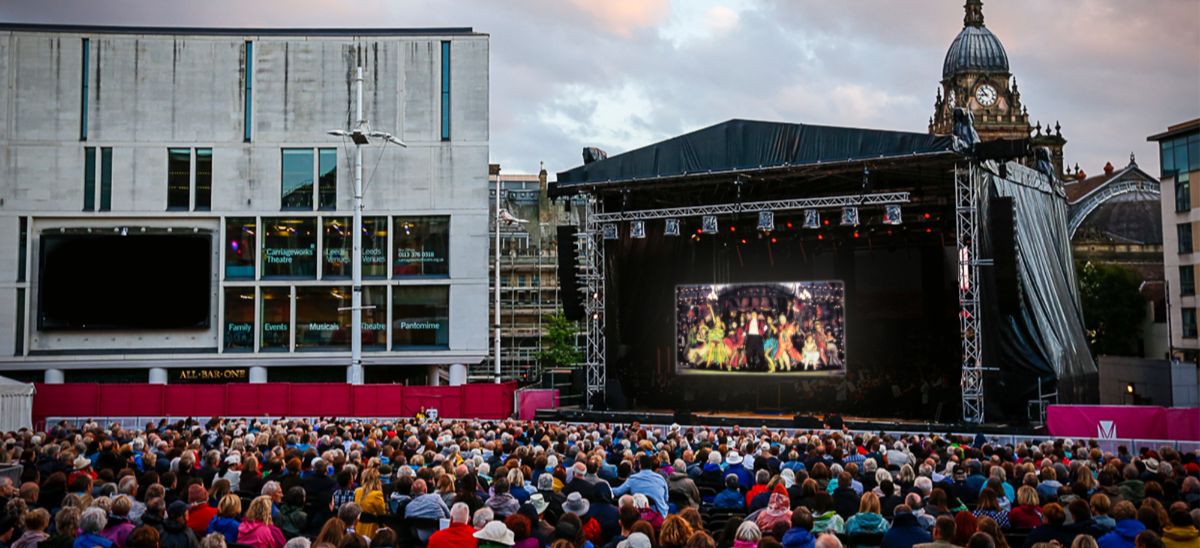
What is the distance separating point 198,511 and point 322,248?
28274 mm

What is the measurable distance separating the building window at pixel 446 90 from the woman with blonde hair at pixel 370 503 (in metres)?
27.7

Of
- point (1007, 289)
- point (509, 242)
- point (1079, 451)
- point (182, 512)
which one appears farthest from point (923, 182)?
point (509, 242)

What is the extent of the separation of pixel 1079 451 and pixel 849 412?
17082mm

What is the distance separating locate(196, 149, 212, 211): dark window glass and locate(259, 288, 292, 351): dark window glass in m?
3.93

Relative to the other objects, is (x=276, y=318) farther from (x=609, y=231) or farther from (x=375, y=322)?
(x=609, y=231)

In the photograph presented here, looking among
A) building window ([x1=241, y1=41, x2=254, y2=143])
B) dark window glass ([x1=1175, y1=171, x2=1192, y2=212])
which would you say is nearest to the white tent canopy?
building window ([x1=241, y1=41, x2=254, y2=143])

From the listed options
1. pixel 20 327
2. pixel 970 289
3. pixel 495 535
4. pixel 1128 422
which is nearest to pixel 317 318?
pixel 20 327

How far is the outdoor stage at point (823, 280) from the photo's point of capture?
86.1 feet

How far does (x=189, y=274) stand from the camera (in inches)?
1412

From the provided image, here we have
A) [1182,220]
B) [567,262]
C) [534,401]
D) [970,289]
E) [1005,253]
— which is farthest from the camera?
[1182,220]

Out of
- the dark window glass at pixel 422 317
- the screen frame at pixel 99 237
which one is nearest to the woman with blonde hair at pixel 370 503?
the dark window glass at pixel 422 317

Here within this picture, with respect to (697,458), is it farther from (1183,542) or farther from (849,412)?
(849,412)

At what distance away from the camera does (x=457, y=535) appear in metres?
7.59

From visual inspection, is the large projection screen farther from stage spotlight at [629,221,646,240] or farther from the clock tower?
the clock tower
